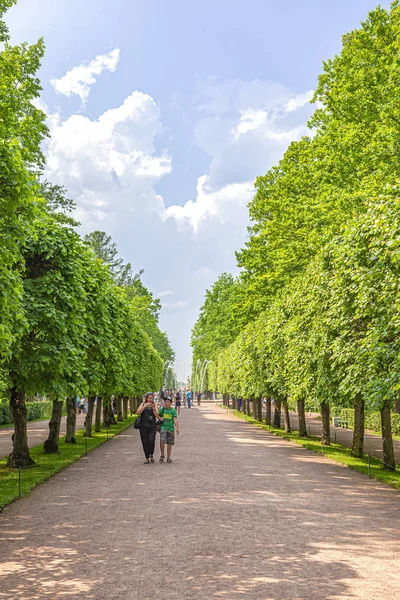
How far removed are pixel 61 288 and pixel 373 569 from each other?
11175 millimetres

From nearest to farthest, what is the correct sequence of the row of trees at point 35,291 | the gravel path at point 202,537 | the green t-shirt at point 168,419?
the gravel path at point 202,537 → the row of trees at point 35,291 → the green t-shirt at point 168,419

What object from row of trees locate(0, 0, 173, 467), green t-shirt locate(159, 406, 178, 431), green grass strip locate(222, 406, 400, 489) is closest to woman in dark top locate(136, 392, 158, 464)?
green t-shirt locate(159, 406, 178, 431)

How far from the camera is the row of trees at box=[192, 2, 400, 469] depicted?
13953 millimetres

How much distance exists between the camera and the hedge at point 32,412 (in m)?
42.2

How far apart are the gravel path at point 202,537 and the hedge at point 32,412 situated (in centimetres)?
2710

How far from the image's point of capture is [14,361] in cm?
1614

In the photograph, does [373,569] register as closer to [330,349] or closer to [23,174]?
[23,174]

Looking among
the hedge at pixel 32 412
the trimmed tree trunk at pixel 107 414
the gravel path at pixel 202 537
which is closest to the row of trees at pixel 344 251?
the gravel path at pixel 202 537

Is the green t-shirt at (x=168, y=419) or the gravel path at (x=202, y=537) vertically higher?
the green t-shirt at (x=168, y=419)

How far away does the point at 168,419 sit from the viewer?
19.1 meters

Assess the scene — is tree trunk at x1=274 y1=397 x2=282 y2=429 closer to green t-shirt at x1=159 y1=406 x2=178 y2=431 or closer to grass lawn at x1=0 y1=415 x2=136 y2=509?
grass lawn at x1=0 y1=415 x2=136 y2=509

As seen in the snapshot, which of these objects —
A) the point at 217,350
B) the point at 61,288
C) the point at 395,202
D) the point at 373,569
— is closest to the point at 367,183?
the point at 395,202

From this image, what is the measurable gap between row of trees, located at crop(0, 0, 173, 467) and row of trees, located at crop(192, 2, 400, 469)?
21.9ft

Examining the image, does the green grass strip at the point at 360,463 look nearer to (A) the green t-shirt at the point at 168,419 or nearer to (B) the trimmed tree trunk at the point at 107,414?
(A) the green t-shirt at the point at 168,419
